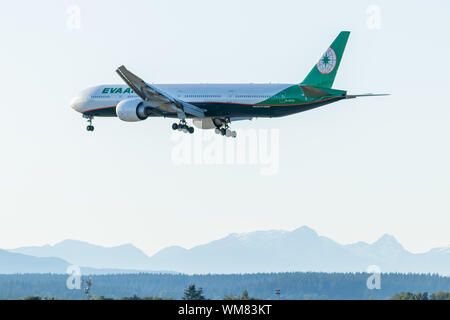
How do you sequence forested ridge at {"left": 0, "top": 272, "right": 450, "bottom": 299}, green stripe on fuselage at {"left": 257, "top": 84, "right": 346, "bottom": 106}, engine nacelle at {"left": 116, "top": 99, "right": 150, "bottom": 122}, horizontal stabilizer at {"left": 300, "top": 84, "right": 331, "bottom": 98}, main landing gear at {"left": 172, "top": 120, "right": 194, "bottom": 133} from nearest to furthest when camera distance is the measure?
horizontal stabilizer at {"left": 300, "top": 84, "right": 331, "bottom": 98} < green stripe on fuselage at {"left": 257, "top": 84, "right": 346, "bottom": 106} < engine nacelle at {"left": 116, "top": 99, "right": 150, "bottom": 122} < main landing gear at {"left": 172, "top": 120, "right": 194, "bottom": 133} < forested ridge at {"left": 0, "top": 272, "right": 450, "bottom": 299}

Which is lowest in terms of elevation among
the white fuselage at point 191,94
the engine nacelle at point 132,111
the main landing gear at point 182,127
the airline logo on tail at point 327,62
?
the main landing gear at point 182,127

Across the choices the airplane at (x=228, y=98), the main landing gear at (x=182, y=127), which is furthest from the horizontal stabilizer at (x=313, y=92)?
the main landing gear at (x=182, y=127)

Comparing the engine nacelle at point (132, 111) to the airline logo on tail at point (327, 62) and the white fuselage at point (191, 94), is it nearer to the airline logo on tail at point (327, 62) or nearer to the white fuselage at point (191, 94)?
the white fuselage at point (191, 94)

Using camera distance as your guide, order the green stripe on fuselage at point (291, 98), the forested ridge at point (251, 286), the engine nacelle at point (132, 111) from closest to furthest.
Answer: the green stripe on fuselage at point (291, 98), the engine nacelle at point (132, 111), the forested ridge at point (251, 286)

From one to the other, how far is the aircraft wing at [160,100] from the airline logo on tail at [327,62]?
12153 mm

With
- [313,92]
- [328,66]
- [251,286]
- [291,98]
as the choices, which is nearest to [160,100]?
[291,98]

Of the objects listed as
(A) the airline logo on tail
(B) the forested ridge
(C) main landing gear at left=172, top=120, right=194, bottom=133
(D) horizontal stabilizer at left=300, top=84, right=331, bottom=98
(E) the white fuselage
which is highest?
(A) the airline logo on tail

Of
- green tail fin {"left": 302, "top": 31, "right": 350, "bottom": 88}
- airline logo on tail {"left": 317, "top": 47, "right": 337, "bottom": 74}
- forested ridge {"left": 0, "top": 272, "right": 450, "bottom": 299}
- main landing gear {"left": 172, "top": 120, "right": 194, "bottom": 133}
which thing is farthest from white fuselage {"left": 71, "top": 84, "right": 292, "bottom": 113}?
forested ridge {"left": 0, "top": 272, "right": 450, "bottom": 299}

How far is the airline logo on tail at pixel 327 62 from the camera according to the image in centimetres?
9701

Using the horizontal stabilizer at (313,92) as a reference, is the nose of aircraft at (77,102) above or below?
above

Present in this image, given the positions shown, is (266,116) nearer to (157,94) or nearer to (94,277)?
(157,94)

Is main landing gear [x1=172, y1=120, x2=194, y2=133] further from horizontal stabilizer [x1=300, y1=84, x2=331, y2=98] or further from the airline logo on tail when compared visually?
the airline logo on tail

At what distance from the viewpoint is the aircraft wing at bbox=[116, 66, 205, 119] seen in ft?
316

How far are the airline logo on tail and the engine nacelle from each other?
17140 mm
